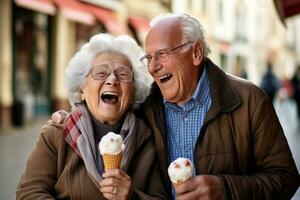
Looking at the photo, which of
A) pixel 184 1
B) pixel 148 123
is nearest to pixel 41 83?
pixel 184 1

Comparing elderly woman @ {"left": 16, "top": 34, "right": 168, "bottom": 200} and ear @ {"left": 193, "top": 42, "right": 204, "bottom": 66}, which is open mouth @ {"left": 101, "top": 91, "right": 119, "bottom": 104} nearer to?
elderly woman @ {"left": 16, "top": 34, "right": 168, "bottom": 200}

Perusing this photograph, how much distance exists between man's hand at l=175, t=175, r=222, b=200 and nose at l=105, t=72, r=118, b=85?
60 centimetres

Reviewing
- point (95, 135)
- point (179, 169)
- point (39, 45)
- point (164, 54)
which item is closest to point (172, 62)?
point (164, 54)

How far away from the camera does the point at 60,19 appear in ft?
59.0

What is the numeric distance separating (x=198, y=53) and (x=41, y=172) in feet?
3.03

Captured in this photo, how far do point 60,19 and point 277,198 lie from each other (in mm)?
15415

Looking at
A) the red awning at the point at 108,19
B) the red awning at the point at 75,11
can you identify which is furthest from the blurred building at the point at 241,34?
the red awning at the point at 75,11

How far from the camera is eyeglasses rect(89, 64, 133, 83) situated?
3.12 meters

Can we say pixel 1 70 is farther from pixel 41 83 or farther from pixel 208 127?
pixel 208 127

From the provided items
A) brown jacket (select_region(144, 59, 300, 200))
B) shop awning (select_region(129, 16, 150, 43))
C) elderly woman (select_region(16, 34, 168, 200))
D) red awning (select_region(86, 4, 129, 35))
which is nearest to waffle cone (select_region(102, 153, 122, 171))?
elderly woman (select_region(16, 34, 168, 200))

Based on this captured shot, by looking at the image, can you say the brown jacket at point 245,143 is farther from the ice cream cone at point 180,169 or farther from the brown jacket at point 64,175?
the ice cream cone at point 180,169

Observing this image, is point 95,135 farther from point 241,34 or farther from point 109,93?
point 241,34

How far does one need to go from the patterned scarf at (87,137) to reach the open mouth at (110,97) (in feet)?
0.38

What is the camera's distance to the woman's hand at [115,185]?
2.75m
